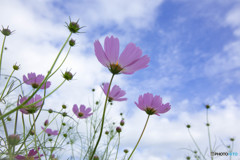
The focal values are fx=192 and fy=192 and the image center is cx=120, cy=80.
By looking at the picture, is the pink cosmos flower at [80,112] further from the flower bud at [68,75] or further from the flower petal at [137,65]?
the flower petal at [137,65]

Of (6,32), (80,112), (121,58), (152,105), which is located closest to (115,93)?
(152,105)

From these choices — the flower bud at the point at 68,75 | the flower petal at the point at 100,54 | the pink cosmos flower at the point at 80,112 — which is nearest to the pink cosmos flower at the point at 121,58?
the flower petal at the point at 100,54

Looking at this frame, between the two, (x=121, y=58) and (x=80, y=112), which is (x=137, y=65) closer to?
(x=121, y=58)

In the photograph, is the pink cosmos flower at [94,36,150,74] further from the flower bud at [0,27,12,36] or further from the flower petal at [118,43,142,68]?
the flower bud at [0,27,12,36]

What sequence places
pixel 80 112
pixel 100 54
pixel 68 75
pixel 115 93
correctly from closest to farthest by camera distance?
pixel 100 54, pixel 68 75, pixel 115 93, pixel 80 112

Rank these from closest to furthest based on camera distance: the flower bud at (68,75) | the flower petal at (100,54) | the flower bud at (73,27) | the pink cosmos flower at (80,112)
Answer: the flower petal at (100,54) < the flower bud at (73,27) < the flower bud at (68,75) < the pink cosmos flower at (80,112)

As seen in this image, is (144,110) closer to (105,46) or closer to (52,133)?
(105,46)
